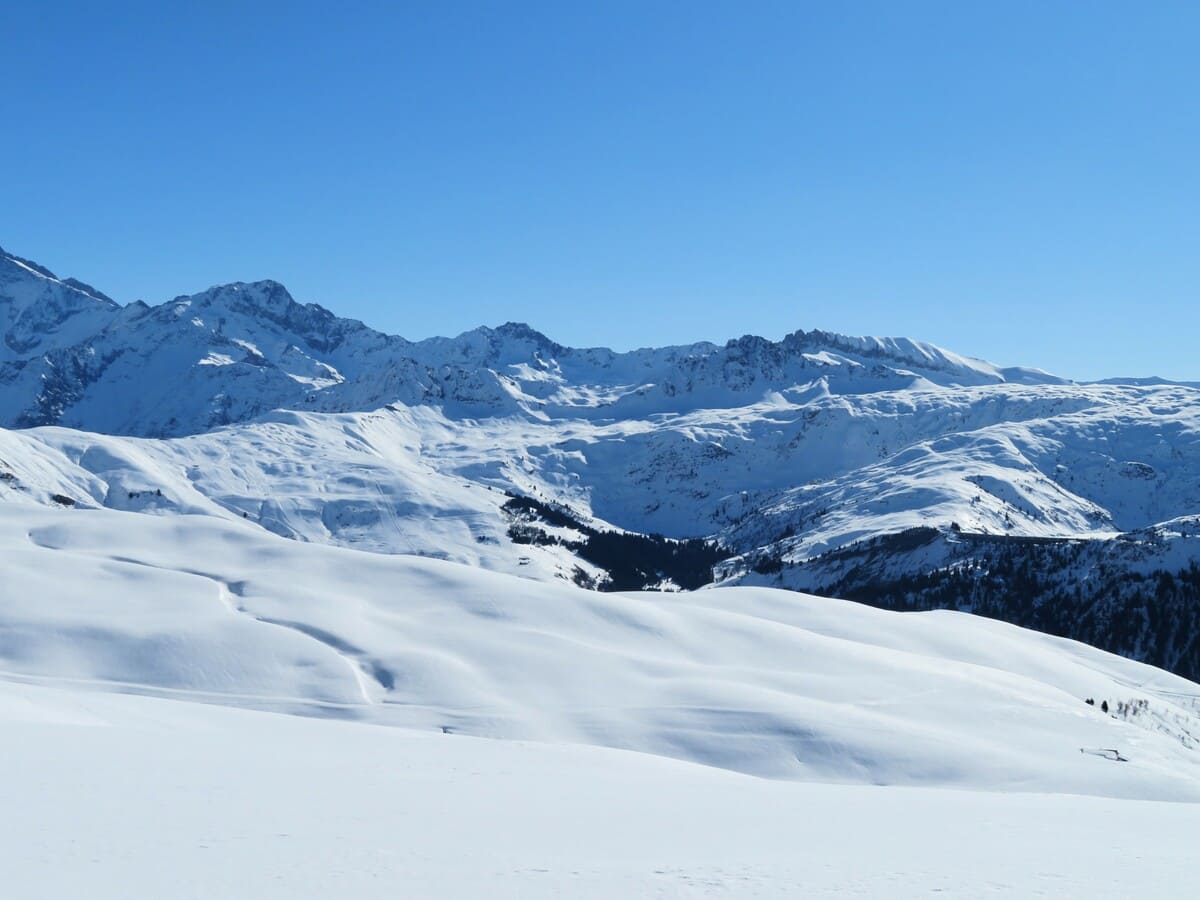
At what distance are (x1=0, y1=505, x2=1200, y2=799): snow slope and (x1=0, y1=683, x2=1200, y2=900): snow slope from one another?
8.82 meters

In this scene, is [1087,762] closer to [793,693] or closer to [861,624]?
[793,693]

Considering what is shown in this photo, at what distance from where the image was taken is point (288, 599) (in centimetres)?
5228

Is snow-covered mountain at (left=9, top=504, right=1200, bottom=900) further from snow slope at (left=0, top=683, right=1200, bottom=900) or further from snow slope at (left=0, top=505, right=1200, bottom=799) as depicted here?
snow slope at (left=0, top=505, right=1200, bottom=799)

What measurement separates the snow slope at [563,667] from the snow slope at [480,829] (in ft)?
28.9

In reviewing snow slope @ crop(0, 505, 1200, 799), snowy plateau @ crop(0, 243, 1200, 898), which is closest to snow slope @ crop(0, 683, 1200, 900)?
snowy plateau @ crop(0, 243, 1200, 898)

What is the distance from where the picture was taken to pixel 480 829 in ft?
61.2

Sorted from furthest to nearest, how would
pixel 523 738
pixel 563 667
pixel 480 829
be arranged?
pixel 563 667 → pixel 523 738 → pixel 480 829

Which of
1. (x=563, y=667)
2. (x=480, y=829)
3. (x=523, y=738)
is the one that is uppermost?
(x=480, y=829)

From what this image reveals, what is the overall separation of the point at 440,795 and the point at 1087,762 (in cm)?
3004

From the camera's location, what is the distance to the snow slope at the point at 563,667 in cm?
3797

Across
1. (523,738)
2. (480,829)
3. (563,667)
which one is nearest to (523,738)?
(523,738)

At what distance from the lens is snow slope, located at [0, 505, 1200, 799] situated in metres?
38.0

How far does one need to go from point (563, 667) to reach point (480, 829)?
27.0 m

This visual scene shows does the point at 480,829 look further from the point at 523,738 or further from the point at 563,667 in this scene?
the point at 563,667
